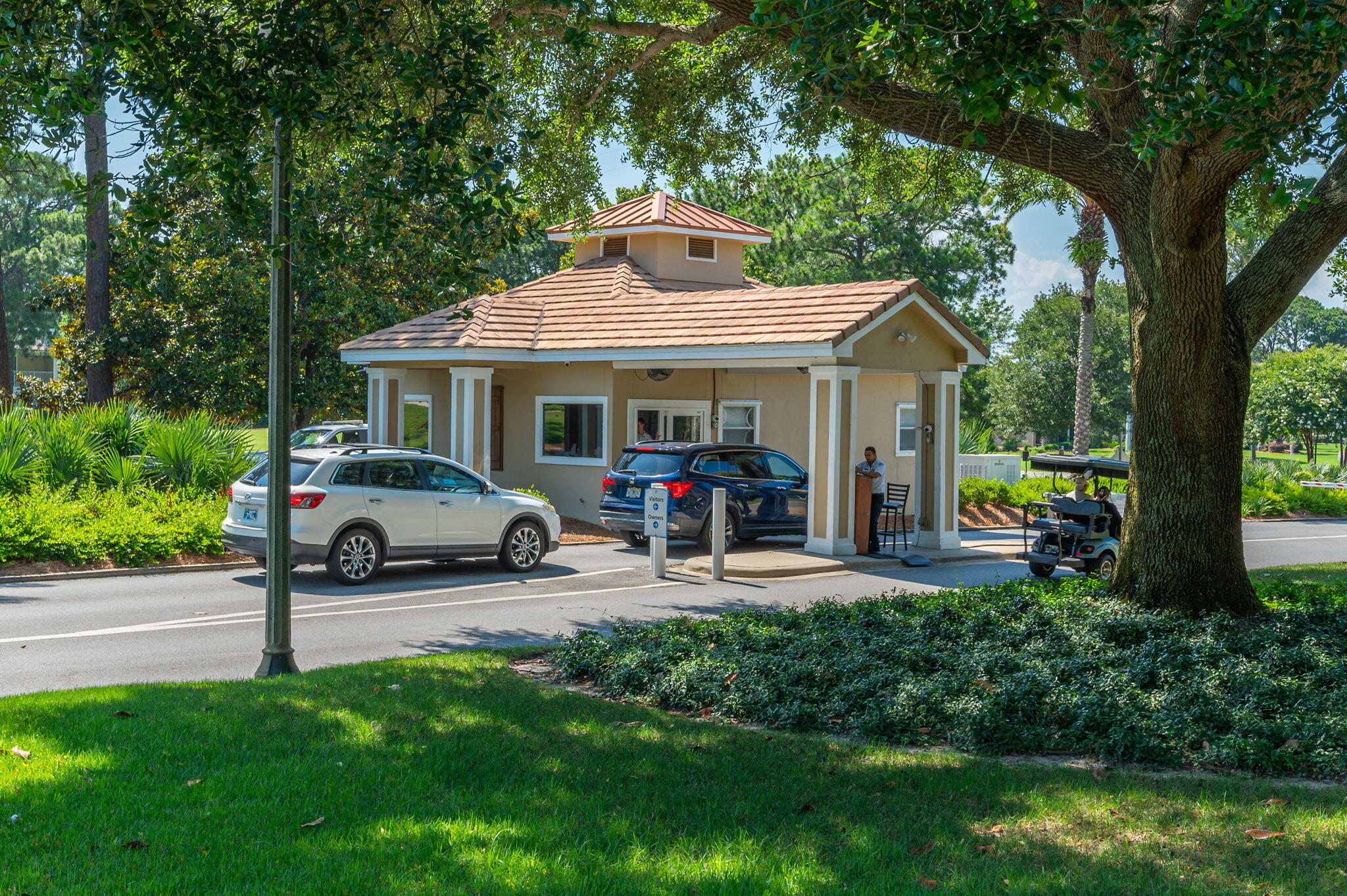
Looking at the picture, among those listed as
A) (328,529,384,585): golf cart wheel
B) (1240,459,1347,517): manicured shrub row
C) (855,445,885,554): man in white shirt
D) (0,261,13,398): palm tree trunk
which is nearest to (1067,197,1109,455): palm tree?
(1240,459,1347,517): manicured shrub row

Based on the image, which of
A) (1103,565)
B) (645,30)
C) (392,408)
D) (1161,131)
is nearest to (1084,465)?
(1103,565)

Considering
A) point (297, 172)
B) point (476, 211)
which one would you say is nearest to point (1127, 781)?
point (476, 211)

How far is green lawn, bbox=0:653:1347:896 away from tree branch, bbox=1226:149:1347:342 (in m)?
5.68

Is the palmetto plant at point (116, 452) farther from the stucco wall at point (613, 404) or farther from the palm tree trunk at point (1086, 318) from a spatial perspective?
the palm tree trunk at point (1086, 318)

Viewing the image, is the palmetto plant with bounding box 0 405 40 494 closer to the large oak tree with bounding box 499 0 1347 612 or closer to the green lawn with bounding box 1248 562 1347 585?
the large oak tree with bounding box 499 0 1347 612

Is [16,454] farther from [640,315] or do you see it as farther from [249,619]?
[640,315]

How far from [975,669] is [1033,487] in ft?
74.1

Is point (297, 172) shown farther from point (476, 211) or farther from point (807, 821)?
point (807, 821)

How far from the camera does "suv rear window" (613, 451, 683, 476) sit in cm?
1894

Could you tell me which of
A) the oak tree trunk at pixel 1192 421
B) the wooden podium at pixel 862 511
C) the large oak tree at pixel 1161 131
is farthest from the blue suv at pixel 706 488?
the oak tree trunk at pixel 1192 421

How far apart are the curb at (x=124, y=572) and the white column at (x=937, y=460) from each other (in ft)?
36.7

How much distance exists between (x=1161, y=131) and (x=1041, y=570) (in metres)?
9.98

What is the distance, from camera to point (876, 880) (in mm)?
4648

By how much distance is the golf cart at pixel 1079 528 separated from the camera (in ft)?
52.3
